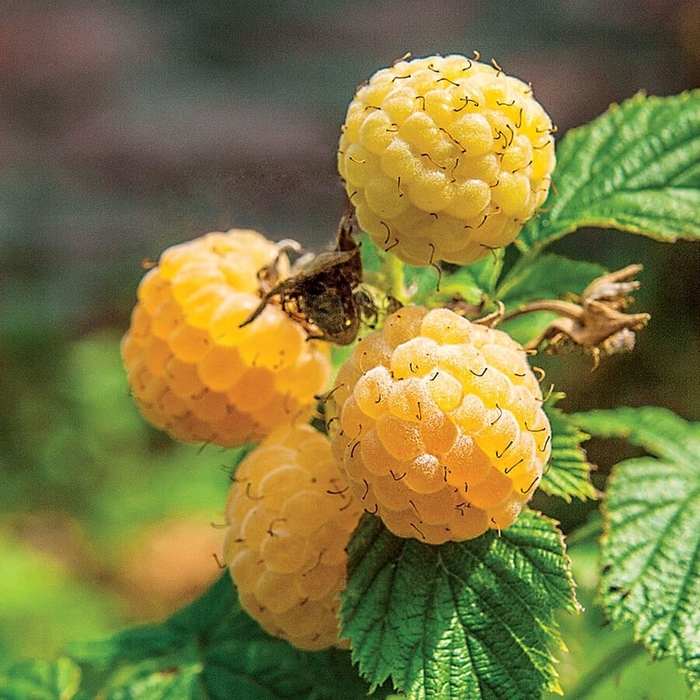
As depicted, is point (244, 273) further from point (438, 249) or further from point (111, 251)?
point (111, 251)

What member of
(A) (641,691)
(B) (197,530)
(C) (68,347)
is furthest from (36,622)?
(A) (641,691)

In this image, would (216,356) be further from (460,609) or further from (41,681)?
(41,681)

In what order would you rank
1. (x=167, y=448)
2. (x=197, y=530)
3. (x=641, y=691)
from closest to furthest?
1. (x=641, y=691)
2. (x=197, y=530)
3. (x=167, y=448)

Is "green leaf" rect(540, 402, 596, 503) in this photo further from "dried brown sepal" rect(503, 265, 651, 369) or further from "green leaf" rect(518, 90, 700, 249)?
"green leaf" rect(518, 90, 700, 249)

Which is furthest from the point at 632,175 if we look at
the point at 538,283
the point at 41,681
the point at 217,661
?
the point at 41,681

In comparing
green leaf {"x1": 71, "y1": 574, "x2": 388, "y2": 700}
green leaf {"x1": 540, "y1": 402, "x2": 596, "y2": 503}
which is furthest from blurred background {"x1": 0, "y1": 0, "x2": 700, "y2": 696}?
green leaf {"x1": 540, "y1": 402, "x2": 596, "y2": 503}

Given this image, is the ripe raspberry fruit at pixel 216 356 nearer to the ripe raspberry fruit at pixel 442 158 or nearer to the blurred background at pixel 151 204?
the ripe raspberry fruit at pixel 442 158

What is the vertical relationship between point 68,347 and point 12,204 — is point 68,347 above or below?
above
